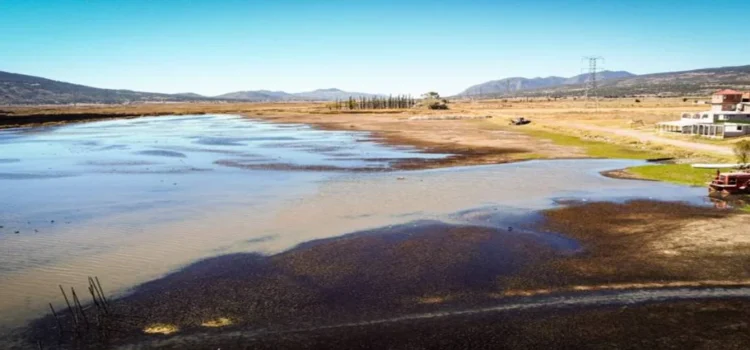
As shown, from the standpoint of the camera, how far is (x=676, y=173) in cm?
3341

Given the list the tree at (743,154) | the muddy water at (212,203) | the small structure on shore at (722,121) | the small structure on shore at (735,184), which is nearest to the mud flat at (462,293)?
the muddy water at (212,203)

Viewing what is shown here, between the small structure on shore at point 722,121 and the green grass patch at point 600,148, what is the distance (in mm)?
9502

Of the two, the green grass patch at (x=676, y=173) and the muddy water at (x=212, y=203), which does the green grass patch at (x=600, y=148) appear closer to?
the muddy water at (x=212, y=203)

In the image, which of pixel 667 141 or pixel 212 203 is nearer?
pixel 212 203

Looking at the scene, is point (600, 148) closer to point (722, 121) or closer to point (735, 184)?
point (722, 121)

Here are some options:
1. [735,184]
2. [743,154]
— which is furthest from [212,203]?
[743,154]

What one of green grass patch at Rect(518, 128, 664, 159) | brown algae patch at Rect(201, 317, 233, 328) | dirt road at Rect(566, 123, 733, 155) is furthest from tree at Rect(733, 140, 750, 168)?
brown algae patch at Rect(201, 317, 233, 328)

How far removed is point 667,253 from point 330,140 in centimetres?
4936

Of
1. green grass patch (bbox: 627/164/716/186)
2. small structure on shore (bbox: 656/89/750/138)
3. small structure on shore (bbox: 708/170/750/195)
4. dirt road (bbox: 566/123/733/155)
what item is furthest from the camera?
small structure on shore (bbox: 656/89/750/138)

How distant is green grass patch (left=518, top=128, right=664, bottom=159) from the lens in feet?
144

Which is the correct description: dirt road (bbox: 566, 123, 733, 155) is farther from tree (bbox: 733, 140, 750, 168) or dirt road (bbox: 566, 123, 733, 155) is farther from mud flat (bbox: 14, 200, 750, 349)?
mud flat (bbox: 14, 200, 750, 349)

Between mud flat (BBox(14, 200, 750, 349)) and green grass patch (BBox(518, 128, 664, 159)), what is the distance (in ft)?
74.1

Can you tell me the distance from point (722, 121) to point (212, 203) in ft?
167

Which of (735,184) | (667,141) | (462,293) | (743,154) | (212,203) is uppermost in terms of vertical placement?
(743,154)
